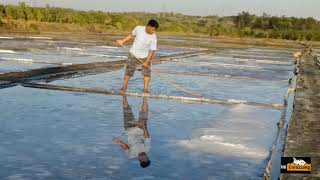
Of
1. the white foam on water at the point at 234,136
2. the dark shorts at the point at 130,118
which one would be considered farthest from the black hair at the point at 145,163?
the dark shorts at the point at 130,118

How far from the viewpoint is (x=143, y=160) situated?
5.15 meters

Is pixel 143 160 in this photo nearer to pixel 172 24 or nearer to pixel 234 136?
pixel 234 136

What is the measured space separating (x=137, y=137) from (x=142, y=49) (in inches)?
171

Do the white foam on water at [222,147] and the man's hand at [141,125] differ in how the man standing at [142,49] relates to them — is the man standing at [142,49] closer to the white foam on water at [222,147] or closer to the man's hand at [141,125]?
the man's hand at [141,125]

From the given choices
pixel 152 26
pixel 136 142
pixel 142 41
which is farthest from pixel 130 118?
pixel 142 41

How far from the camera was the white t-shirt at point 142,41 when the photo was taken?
10141 millimetres

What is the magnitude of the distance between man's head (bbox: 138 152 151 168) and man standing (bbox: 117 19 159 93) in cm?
477

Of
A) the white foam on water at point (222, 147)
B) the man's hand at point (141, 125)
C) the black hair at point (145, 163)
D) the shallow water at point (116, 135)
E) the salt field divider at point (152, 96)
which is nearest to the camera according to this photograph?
the shallow water at point (116, 135)

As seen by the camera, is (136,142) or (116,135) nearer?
(136,142)

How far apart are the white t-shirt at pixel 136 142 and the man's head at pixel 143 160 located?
2.1 inches

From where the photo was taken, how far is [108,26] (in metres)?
64.2

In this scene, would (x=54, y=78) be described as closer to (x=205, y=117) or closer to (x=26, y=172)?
(x=205, y=117)

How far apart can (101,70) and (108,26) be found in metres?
50.7

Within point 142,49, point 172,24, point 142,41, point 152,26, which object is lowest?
point 172,24
